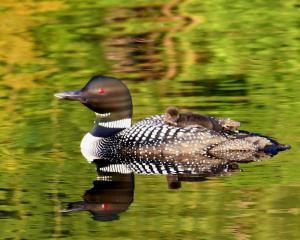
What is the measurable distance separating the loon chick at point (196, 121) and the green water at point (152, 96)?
0.44 metres

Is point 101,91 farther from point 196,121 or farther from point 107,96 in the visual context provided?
point 196,121

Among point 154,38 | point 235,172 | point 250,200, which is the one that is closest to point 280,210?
point 250,200

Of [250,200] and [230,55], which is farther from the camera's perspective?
[230,55]

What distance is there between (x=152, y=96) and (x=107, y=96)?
55.1 inches

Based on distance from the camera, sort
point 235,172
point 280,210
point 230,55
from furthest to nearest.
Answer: point 230,55 → point 235,172 → point 280,210

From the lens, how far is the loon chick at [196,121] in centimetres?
1055

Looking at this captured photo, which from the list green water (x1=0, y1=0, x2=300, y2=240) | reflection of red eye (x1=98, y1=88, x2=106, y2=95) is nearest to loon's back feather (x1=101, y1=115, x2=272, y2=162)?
green water (x1=0, y1=0, x2=300, y2=240)

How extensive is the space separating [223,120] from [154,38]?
502cm

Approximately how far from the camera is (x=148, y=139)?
10664mm

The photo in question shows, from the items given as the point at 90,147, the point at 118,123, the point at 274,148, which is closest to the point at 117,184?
the point at 90,147

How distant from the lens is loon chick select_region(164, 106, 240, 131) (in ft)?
34.6

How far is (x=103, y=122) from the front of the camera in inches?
441

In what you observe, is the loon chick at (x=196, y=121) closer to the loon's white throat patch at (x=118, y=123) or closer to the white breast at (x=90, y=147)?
the loon's white throat patch at (x=118, y=123)

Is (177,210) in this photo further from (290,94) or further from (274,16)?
(274,16)
